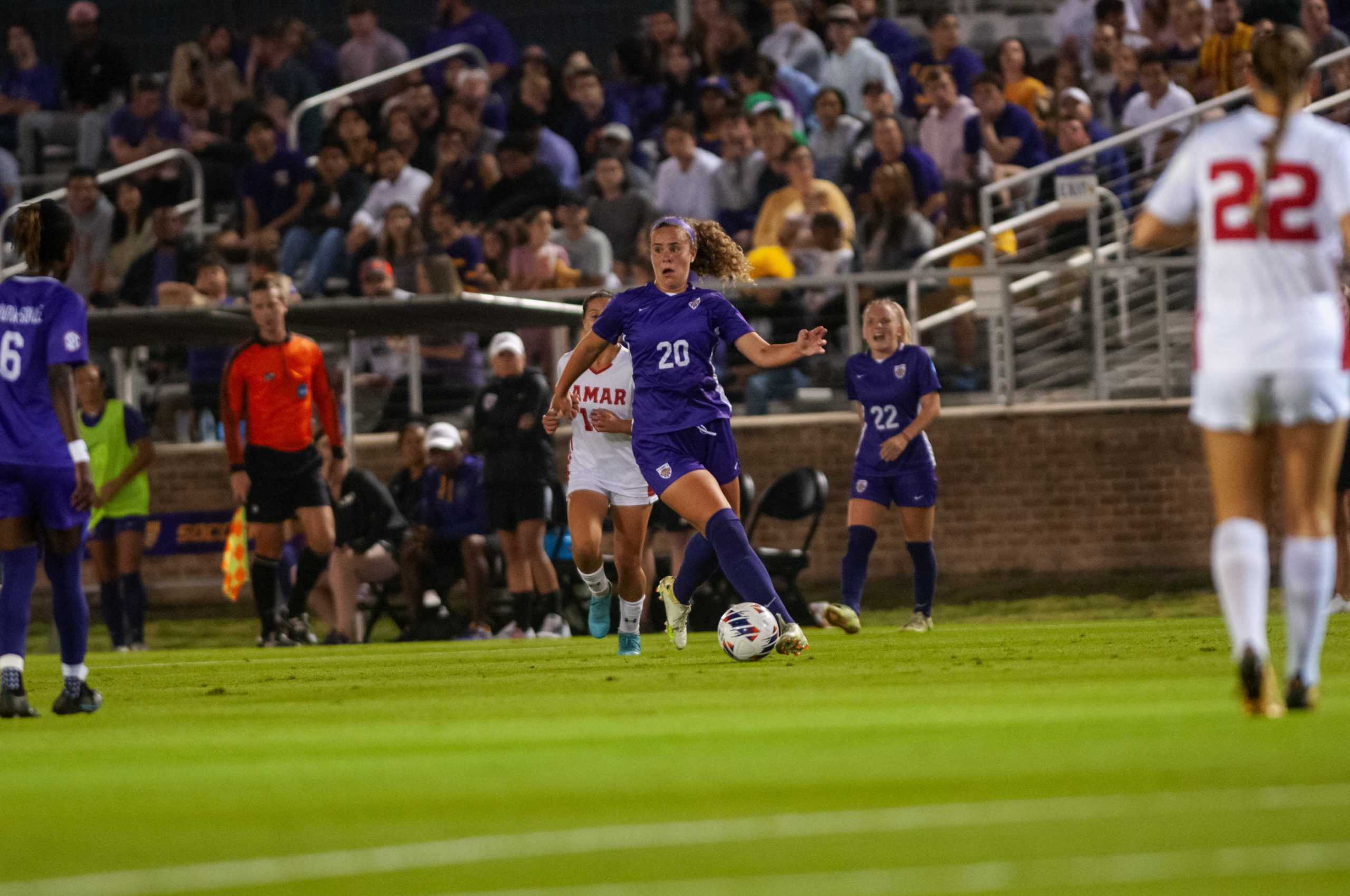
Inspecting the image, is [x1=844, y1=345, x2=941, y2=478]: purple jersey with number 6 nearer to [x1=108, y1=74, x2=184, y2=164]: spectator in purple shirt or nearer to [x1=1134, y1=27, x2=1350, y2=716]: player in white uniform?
[x1=1134, y1=27, x2=1350, y2=716]: player in white uniform

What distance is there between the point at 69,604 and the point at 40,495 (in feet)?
1.71

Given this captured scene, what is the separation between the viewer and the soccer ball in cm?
1034

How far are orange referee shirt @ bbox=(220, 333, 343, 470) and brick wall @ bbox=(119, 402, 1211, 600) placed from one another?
4.79 m

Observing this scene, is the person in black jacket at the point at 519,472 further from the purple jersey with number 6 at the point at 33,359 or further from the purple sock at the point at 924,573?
the purple jersey with number 6 at the point at 33,359

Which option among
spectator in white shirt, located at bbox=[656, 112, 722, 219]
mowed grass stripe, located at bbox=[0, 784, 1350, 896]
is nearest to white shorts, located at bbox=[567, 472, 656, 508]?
mowed grass stripe, located at bbox=[0, 784, 1350, 896]

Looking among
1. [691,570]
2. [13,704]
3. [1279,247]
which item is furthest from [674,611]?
[1279,247]

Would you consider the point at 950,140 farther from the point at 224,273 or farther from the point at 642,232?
the point at 224,273

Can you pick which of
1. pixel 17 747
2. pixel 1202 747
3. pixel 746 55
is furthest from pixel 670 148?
pixel 1202 747

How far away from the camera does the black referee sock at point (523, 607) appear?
1670 cm

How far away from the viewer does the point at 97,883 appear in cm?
443

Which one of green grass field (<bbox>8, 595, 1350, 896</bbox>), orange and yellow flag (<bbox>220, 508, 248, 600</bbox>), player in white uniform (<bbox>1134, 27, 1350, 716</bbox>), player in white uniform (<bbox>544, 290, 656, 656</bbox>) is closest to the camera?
green grass field (<bbox>8, 595, 1350, 896</bbox>)

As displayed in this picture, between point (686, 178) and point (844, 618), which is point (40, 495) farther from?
point (686, 178)

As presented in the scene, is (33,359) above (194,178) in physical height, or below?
below

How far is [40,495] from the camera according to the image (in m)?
8.79
